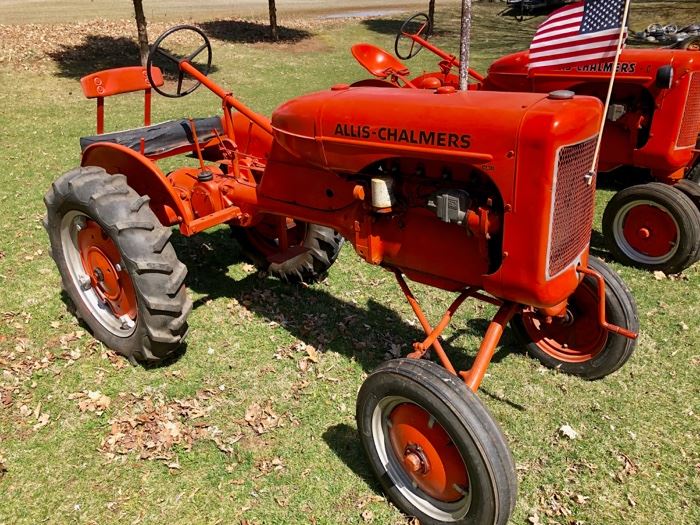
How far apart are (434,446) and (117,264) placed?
7.32ft

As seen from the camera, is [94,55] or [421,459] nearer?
[421,459]

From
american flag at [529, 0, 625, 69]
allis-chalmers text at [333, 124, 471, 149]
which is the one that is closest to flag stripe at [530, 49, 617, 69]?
american flag at [529, 0, 625, 69]

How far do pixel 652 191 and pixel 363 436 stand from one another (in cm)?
336

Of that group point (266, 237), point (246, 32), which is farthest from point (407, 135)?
point (246, 32)

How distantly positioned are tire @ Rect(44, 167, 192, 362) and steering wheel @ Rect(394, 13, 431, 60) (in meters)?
3.79

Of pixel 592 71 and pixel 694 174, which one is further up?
pixel 592 71

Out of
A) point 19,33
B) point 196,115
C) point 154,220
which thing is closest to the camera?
point 154,220

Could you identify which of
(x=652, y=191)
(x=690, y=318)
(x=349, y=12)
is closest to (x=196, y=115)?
(x=652, y=191)

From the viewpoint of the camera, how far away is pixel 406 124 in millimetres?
2443

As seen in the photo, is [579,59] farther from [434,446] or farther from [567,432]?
[434,446]

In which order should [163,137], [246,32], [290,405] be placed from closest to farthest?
1. [290,405]
2. [163,137]
3. [246,32]

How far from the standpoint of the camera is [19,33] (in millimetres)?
15062

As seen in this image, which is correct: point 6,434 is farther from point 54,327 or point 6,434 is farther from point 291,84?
point 291,84

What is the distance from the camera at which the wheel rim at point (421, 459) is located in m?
2.41
